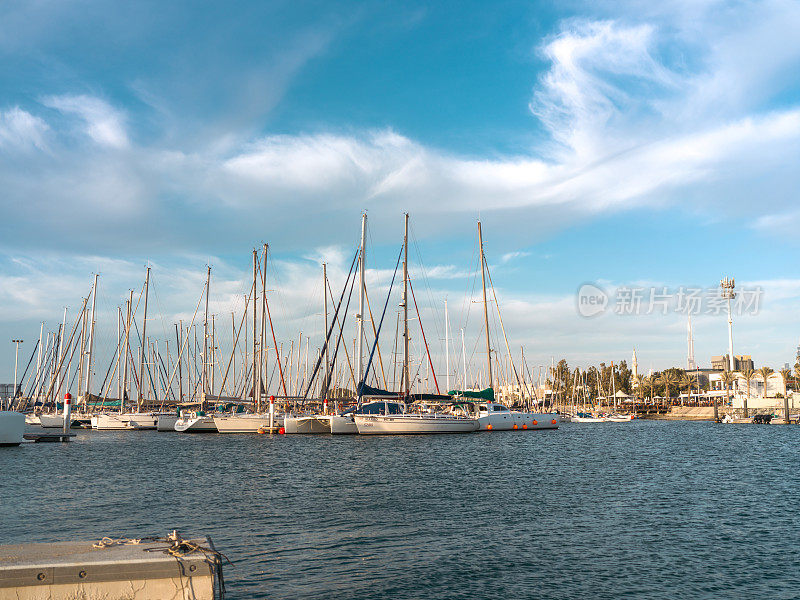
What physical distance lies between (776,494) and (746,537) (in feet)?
35.8

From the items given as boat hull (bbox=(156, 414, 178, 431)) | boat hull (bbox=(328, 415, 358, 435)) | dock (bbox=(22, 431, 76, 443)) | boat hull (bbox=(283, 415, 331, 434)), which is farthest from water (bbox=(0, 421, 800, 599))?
boat hull (bbox=(156, 414, 178, 431))

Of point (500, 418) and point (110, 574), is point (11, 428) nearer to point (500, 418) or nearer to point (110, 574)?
point (500, 418)

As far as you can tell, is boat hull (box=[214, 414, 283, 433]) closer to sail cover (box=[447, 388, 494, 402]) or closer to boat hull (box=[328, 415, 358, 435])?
boat hull (box=[328, 415, 358, 435])

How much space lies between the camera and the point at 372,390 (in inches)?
2467

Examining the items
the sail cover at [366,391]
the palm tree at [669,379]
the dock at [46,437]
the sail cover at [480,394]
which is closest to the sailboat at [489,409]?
the sail cover at [480,394]

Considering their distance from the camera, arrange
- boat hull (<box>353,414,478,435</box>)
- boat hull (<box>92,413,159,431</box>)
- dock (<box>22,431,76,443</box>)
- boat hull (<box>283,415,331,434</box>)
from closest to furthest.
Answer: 1. dock (<box>22,431,76,443</box>)
2. boat hull (<box>353,414,478,435</box>)
3. boat hull (<box>283,415,331,434</box>)
4. boat hull (<box>92,413,159,431</box>)

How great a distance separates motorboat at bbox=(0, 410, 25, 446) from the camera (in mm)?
52188

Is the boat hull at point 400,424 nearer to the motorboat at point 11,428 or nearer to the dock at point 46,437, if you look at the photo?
the dock at point 46,437

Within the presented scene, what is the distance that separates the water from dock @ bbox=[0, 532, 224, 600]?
5142mm

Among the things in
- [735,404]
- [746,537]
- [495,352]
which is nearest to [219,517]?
[746,537]

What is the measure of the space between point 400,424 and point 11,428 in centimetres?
3305

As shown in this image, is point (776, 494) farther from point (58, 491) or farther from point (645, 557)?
point (58, 491)

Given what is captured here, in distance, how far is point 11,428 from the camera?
52688 millimetres

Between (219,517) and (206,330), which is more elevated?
(206,330)
